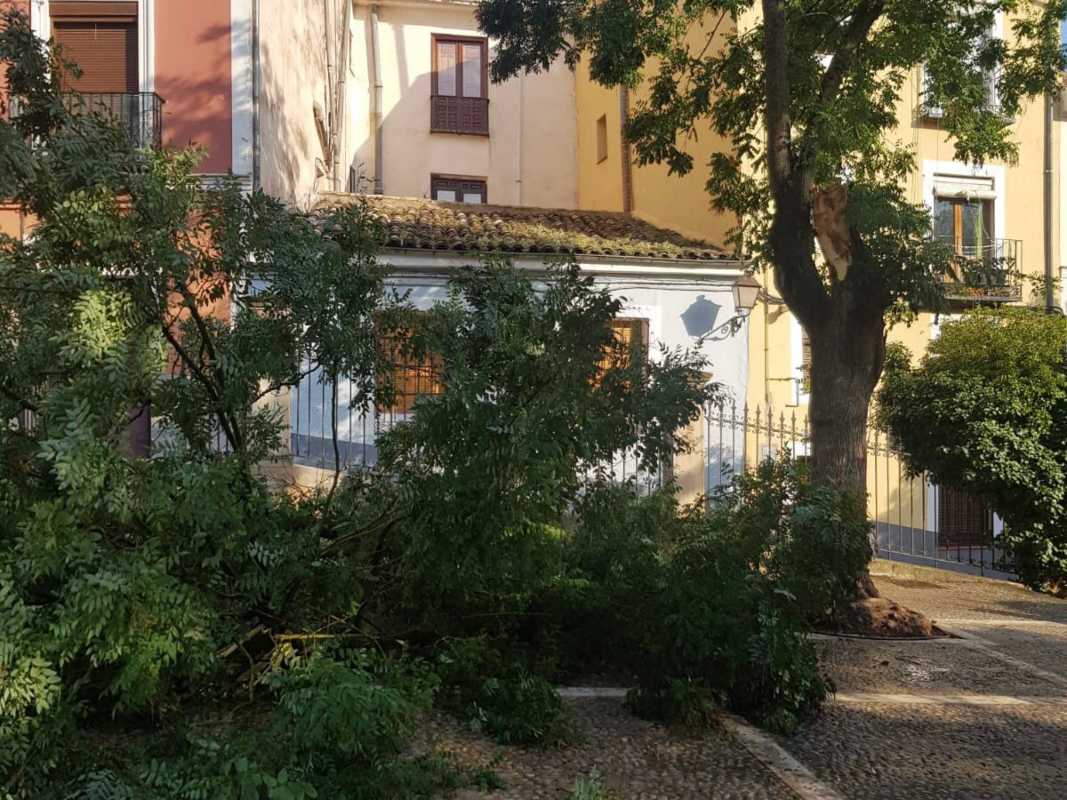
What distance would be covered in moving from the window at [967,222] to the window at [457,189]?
28.5ft

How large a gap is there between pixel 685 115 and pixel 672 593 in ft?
19.7

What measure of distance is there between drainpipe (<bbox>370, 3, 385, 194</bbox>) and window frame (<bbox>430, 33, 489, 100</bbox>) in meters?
1.06

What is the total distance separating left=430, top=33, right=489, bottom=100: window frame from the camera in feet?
62.8

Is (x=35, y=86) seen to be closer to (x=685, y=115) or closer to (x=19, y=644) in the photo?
(x=19, y=644)

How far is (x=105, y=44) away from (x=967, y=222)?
13.8 m

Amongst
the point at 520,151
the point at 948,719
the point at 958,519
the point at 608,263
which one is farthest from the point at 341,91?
the point at 948,719

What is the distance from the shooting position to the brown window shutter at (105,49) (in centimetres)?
1044

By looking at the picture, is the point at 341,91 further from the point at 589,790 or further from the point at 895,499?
the point at 589,790

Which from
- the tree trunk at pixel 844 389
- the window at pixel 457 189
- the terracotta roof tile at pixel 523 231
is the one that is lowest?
the tree trunk at pixel 844 389

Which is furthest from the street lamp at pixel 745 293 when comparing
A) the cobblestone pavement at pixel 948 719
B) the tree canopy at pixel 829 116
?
the cobblestone pavement at pixel 948 719

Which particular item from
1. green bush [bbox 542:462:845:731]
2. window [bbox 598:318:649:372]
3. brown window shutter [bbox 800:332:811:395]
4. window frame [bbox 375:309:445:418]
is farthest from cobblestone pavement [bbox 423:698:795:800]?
brown window shutter [bbox 800:332:811:395]

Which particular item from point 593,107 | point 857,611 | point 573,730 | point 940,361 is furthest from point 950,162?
point 573,730

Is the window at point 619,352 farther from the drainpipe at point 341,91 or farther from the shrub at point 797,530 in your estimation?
the drainpipe at point 341,91

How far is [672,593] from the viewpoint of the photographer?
5176 mm
